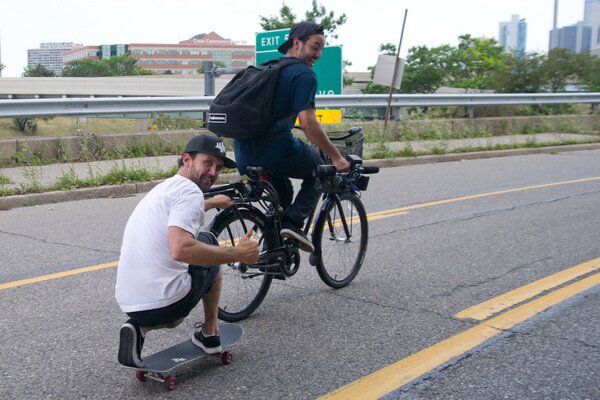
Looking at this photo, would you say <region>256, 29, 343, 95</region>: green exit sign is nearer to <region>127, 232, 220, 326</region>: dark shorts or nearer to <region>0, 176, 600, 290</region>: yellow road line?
<region>0, 176, 600, 290</region>: yellow road line

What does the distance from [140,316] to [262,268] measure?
4.60ft

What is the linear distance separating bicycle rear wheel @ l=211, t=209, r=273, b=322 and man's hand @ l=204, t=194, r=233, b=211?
5.7 inches

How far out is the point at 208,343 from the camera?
4293 millimetres

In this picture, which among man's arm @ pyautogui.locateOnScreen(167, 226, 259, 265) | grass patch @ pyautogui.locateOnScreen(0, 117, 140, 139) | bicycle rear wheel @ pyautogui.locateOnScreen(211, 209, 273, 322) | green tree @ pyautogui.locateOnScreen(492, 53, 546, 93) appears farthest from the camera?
green tree @ pyautogui.locateOnScreen(492, 53, 546, 93)

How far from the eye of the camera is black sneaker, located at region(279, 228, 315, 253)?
17.4 ft

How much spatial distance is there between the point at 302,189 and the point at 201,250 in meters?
1.84

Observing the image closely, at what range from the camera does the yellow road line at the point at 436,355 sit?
3.99 m

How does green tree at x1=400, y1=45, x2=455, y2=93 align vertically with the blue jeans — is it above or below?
above

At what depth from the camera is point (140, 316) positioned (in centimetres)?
393

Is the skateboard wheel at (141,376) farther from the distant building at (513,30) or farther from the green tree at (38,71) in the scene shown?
the distant building at (513,30)

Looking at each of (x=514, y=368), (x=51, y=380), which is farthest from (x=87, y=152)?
(x=514, y=368)

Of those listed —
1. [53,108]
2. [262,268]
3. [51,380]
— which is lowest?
[51,380]

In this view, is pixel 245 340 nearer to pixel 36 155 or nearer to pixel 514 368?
pixel 514 368

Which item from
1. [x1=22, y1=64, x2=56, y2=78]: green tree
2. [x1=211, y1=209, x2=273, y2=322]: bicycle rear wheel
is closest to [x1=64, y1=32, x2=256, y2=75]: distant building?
[x1=22, y1=64, x2=56, y2=78]: green tree
